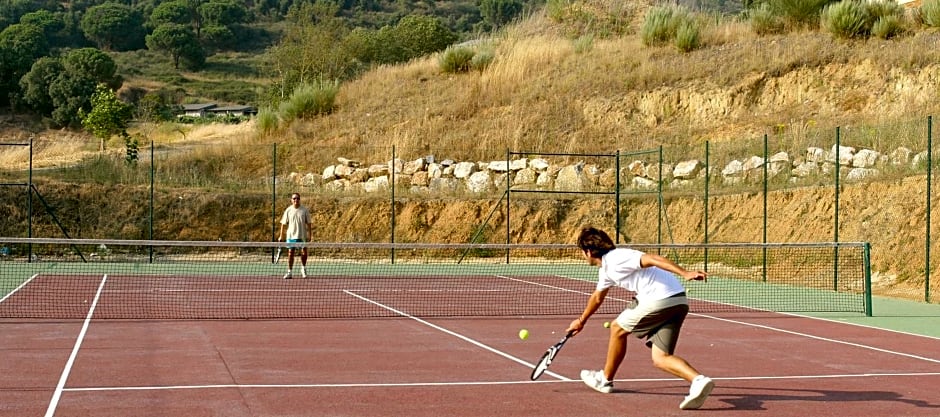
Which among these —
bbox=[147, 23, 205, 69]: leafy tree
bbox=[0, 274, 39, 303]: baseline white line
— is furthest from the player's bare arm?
bbox=[147, 23, 205, 69]: leafy tree

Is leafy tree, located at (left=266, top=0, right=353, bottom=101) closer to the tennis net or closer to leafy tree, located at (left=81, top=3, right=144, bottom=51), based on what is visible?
the tennis net

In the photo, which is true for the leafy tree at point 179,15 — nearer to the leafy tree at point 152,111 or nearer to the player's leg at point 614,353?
the leafy tree at point 152,111

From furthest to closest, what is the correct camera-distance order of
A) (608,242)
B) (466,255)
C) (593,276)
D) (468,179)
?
(468,179) → (466,255) → (593,276) → (608,242)

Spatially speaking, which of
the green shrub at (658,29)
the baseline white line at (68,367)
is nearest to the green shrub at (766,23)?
the green shrub at (658,29)

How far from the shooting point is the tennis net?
16.4 metres

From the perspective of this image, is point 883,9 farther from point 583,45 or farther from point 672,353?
point 672,353

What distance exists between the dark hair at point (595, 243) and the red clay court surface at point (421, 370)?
1.14 meters

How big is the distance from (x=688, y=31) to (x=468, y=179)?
11.5m

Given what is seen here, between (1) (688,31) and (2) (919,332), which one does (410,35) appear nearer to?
(1) (688,31)

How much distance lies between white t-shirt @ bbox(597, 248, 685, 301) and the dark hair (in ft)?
0.14

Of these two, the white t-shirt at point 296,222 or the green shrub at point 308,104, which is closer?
the white t-shirt at point 296,222

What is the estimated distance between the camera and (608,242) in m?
8.40

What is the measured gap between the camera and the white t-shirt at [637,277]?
8.27 meters

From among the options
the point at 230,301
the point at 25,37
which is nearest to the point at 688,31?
the point at 230,301
